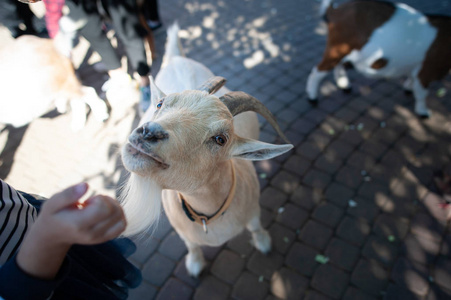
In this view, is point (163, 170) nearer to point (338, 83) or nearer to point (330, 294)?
point (330, 294)

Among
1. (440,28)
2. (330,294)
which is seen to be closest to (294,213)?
(330,294)

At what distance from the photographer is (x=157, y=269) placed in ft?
9.94

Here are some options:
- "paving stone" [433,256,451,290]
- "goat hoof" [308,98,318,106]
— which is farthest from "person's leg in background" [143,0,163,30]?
"paving stone" [433,256,451,290]

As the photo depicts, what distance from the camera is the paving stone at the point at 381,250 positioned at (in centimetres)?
300

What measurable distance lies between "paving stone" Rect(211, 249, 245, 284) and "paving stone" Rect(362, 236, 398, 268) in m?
1.46

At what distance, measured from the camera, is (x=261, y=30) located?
667 cm

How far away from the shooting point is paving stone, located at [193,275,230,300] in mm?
2828

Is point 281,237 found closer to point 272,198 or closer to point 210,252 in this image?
point 272,198

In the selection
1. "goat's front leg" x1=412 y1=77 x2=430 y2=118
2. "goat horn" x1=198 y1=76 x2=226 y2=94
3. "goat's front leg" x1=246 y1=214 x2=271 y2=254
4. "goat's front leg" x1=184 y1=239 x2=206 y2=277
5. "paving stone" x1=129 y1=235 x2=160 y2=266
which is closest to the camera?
"goat horn" x1=198 y1=76 x2=226 y2=94

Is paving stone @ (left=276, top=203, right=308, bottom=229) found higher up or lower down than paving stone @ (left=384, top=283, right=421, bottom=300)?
higher up

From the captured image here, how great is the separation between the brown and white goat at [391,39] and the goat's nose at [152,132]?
12.2 feet

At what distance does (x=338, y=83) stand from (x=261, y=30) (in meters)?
2.69

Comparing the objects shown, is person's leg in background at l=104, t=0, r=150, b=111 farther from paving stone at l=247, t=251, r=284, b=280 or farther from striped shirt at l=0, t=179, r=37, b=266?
paving stone at l=247, t=251, r=284, b=280

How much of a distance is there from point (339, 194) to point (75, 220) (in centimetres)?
339
